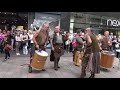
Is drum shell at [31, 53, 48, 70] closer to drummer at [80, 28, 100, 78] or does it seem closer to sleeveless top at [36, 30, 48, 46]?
sleeveless top at [36, 30, 48, 46]

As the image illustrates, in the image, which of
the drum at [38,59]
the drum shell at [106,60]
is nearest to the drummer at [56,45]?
the drum at [38,59]

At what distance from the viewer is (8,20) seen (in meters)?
20.9

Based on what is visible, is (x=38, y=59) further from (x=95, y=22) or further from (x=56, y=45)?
(x=95, y=22)

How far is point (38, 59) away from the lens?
8.09 meters

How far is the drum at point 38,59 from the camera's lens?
26.5 ft

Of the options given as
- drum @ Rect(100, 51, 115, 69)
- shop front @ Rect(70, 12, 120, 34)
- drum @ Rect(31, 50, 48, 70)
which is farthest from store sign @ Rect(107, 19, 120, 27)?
drum @ Rect(31, 50, 48, 70)

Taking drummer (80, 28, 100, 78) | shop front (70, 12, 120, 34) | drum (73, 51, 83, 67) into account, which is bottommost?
drum (73, 51, 83, 67)

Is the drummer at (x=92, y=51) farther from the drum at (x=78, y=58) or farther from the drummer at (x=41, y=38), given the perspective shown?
the drum at (x=78, y=58)

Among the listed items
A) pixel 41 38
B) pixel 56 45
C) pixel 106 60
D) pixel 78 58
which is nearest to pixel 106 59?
pixel 106 60

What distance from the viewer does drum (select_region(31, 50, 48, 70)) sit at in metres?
8.07

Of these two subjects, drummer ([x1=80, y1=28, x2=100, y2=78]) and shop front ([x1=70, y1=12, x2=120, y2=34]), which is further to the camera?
shop front ([x1=70, y1=12, x2=120, y2=34])

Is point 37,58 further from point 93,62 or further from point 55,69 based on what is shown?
point 93,62
